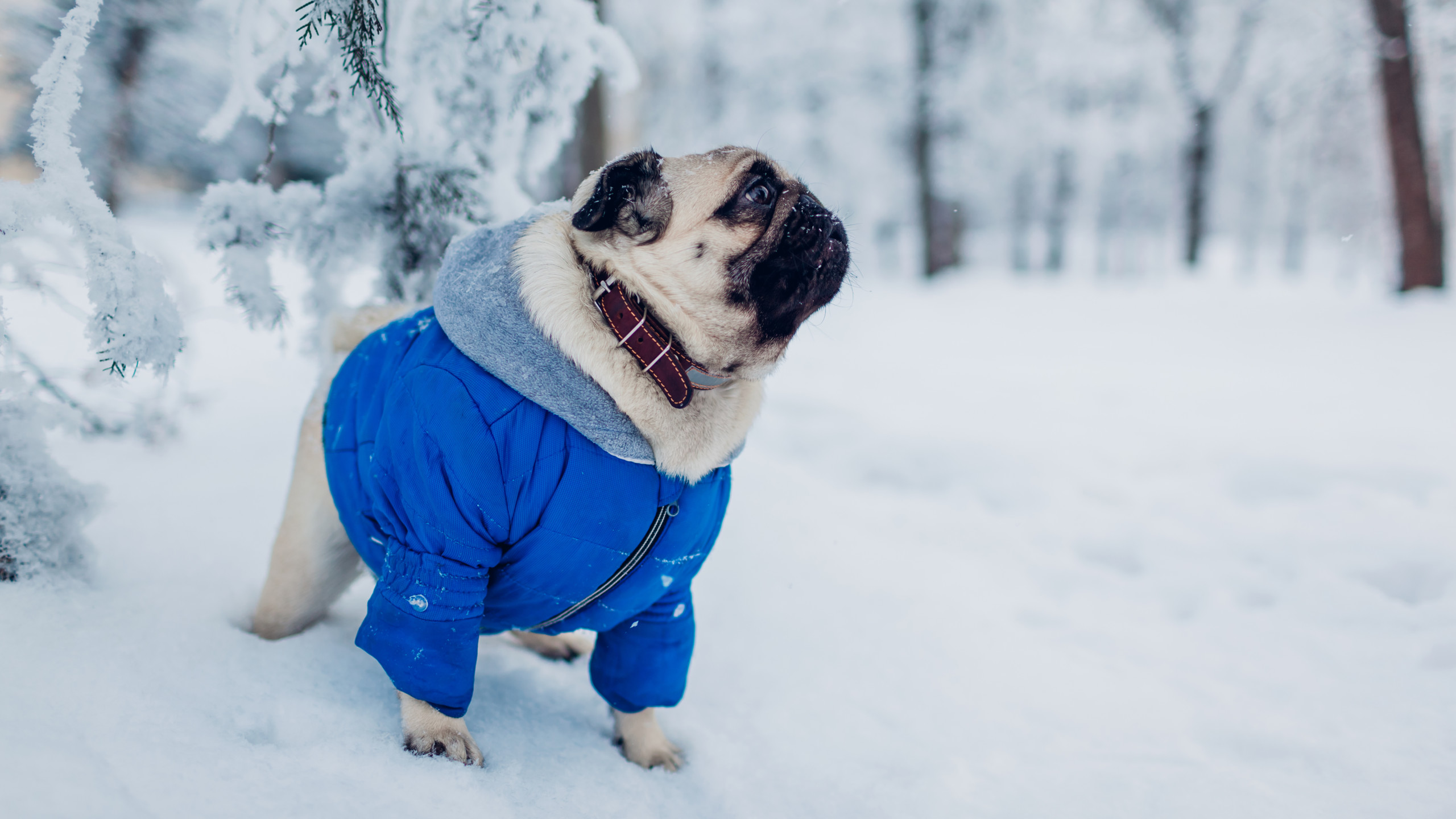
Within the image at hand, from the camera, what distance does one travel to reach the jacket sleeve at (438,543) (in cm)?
176

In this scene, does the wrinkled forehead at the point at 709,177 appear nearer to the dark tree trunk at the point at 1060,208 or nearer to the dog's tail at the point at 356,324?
the dog's tail at the point at 356,324

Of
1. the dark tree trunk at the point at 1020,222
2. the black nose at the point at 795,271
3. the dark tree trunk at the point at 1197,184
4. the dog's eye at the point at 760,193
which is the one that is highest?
the dog's eye at the point at 760,193

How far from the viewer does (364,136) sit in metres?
3.19

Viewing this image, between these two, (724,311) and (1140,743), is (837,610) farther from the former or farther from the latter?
(724,311)

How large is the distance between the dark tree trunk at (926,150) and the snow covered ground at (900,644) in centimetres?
1155

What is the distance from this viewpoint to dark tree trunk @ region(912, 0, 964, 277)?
50.8 ft

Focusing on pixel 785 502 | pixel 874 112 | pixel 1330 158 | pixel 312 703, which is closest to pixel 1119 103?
pixel 874 112

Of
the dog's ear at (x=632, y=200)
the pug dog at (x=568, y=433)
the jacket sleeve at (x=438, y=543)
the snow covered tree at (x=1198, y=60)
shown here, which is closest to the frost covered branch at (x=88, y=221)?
the pug dog at (x=568, y=433)

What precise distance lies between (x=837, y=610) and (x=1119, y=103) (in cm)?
1805

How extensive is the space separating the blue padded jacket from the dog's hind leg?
0.26 meters

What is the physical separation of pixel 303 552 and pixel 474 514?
828mm

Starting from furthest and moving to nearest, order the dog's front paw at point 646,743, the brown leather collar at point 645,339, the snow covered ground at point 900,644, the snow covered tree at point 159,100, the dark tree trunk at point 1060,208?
the dark tree trunk at point 1060,208, the snow covered tree at point 159,100, the dog's front paw at point 646,743, the brown leather collar at point 645,339, the snow covered ground at point 900,644

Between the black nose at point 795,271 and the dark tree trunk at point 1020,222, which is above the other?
the black nose at point 795,271

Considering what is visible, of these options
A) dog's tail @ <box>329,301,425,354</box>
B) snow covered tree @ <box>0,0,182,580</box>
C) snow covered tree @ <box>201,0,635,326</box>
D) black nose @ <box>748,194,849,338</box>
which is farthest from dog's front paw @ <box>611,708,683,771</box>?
snow covered tree @ <box>201,0,635,326</box>
